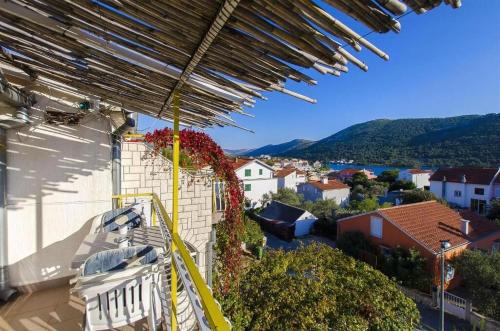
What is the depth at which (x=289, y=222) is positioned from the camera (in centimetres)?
2295

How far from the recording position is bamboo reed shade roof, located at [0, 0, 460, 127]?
0.89m

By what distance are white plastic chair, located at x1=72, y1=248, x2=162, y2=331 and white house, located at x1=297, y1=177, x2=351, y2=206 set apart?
3179cm

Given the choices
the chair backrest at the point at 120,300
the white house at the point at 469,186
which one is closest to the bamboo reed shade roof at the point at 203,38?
the chair backrest at the point at 120,300

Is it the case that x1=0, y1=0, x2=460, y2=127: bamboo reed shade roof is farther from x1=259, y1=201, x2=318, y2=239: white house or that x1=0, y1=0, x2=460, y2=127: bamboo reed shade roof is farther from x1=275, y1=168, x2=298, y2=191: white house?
x1=275, y1=168, x2=298, y2=191: white house

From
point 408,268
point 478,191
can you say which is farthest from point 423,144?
point 408,268

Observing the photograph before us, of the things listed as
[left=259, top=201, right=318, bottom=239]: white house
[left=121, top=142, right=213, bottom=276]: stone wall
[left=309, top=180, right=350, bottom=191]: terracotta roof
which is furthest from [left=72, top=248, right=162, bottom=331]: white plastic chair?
[left=309, top=180, right=350, bottom=191]: terracotta roof

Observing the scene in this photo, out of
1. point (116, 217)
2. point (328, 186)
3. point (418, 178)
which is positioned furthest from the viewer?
point (418, 178)

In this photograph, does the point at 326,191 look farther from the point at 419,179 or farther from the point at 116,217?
the point at 116,217

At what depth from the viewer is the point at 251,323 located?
6059 mm

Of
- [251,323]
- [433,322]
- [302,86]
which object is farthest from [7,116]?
[433,322]

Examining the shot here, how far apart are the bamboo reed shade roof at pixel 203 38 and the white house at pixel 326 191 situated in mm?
32319

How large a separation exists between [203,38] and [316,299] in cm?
639

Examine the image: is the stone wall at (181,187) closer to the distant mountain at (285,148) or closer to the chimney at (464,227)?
the chimney at (464,227)

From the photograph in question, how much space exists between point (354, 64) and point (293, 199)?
29429 mm
